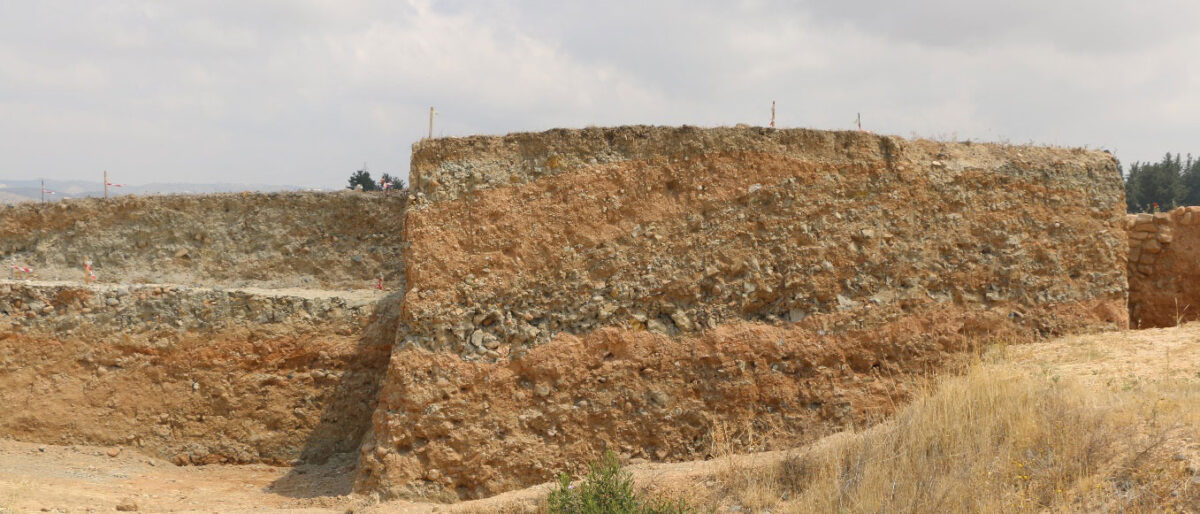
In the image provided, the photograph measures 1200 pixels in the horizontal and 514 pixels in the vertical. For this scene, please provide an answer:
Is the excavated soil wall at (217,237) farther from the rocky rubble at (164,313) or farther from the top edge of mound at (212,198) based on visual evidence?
the rocky rubble at (164,313)

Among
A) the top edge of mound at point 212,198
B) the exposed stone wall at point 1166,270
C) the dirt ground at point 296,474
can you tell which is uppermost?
the top edge of mound at point 212,198

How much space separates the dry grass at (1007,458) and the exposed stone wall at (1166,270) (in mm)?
3055

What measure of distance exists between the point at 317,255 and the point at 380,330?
3067 millimetres

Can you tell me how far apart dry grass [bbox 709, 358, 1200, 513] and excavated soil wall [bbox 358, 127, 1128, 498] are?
2.41ft

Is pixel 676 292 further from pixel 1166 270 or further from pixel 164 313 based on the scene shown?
pixel 1166 270

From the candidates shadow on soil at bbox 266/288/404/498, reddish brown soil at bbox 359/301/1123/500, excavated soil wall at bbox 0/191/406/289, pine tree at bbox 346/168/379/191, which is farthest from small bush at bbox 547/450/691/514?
pine tree at bbox 346/168/379/191

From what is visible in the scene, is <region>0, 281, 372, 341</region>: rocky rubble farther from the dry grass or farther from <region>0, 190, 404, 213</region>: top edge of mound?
the dry grass

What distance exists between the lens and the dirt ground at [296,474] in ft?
16.9

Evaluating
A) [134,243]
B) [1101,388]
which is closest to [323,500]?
[1101,388]

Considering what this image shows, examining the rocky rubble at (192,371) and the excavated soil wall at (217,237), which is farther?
the excavated soil wall at (217,237)

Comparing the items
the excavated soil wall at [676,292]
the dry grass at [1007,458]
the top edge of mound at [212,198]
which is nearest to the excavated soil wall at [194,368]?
the excavated soil wall at [676,292]

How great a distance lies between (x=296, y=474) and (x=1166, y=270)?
841cm

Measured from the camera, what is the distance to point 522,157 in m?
5.95

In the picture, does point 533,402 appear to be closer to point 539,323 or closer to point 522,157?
point 539,323
